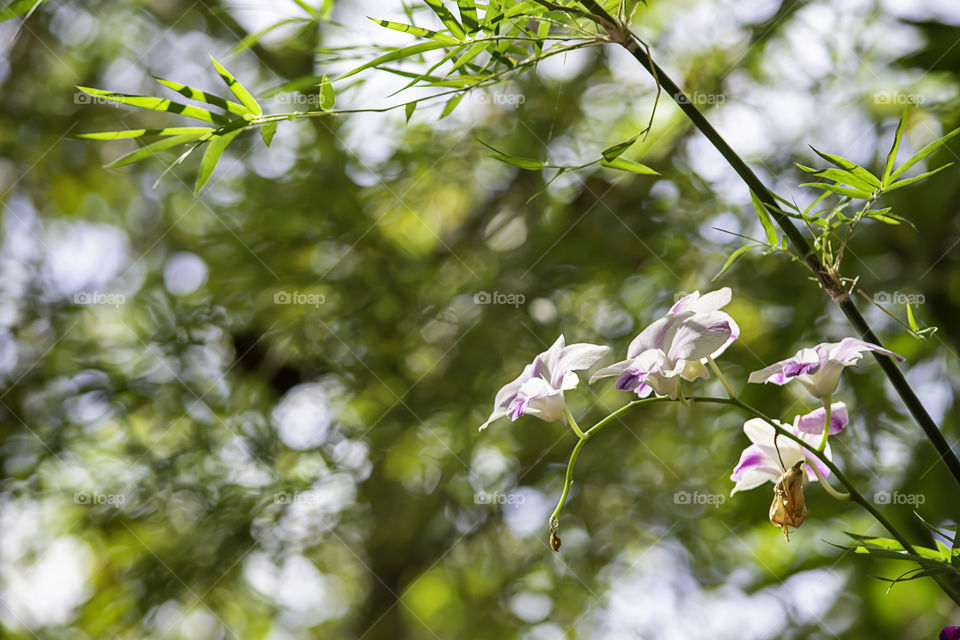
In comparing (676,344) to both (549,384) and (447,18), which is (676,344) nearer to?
(549,384)

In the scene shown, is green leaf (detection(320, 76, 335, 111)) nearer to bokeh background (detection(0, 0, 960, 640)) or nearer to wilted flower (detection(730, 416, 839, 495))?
wilted flower (detection(730, 416, 839, 495))

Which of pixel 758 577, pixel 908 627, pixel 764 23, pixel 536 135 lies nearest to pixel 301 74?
pixel 536 135

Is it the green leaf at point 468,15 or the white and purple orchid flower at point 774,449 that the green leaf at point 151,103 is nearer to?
the green leaf at point 468,15

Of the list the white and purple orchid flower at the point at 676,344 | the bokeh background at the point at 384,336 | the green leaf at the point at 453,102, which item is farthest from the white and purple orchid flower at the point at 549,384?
the bokeh background at the point at 384,336

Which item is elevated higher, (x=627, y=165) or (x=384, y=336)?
(x=627, y=165)

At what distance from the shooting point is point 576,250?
94 cm

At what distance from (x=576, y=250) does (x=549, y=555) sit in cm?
40

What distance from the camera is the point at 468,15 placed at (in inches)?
11.4

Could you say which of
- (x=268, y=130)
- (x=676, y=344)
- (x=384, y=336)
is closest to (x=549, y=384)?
(x=676, y=344)

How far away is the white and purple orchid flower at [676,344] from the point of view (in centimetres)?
24

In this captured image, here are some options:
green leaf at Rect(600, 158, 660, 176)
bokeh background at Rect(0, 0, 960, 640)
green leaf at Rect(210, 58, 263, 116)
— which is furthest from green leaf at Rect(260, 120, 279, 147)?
bokeh background at Rect(0, 0, 960, 640)

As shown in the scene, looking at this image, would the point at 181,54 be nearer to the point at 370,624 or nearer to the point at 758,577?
the point at 370,624

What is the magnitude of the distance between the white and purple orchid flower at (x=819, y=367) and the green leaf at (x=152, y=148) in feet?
0.75

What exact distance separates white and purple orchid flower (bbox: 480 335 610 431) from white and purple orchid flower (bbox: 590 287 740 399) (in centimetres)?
1
